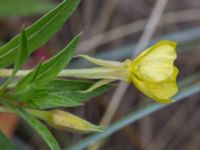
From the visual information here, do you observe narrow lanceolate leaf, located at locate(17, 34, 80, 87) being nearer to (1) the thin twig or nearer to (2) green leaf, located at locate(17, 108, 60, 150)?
(2) green leaf, located at locate(17, 108, 60, 150)

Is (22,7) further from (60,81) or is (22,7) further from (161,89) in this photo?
(161,89)

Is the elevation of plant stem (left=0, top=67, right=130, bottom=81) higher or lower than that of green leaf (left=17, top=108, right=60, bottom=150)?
higher

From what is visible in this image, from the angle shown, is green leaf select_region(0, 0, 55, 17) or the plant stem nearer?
the plant stem

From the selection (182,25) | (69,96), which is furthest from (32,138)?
(69,96)

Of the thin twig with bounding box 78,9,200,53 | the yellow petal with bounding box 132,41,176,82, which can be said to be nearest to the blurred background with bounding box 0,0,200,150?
the thin twig with bounding box 78,9,200,53

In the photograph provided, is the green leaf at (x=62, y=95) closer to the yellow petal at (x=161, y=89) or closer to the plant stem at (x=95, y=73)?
the plant stem at (x=95, y=73)

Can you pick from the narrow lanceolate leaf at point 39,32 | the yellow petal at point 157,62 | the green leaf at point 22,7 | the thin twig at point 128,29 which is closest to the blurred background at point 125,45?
the thin twig at point 128,29

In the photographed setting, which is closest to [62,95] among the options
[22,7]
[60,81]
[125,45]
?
[60,81]

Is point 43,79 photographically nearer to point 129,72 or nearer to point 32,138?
point 129,72
